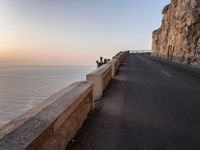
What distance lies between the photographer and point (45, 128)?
3133mm

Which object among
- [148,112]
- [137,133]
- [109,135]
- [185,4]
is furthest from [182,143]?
[185,4]

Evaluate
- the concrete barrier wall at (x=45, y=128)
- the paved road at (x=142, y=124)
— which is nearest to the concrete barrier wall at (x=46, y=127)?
the concrete barrier wall at (x=45, y=128)

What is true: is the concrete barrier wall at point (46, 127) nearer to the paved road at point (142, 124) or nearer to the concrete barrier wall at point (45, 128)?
the concrete barrier wall at point (45, 128)

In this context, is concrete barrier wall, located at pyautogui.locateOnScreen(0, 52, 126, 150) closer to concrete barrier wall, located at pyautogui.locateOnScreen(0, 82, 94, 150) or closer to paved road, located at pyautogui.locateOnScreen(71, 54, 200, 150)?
concrete barrier wall, located at pyautogui.locateOnScreen(0, 82, 94, 150)

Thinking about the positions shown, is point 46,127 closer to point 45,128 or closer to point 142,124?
point 45,128

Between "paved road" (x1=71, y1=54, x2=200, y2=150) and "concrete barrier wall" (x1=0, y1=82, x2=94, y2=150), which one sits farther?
"paved road" (x1=71, y1=54, x2=200, y2=150)

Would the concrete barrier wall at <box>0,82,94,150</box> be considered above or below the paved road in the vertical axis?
above

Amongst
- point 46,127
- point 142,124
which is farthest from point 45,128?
point 142,124

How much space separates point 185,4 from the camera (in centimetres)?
3394

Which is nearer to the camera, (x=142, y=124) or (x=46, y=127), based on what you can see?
(x=46, y=127)

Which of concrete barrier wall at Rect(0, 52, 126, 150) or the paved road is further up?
concrete barrier wall at Rect(0, 52, 126, 150)

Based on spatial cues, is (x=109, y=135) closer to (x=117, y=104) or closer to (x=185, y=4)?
(x=117, y=104)

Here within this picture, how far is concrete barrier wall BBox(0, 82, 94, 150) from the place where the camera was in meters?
2.72

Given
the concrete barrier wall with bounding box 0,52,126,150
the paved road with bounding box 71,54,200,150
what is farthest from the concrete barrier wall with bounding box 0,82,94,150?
the paved road with bounding box 71,54,200,150
